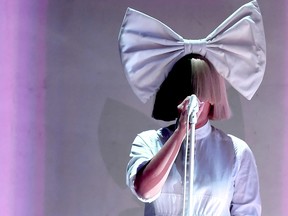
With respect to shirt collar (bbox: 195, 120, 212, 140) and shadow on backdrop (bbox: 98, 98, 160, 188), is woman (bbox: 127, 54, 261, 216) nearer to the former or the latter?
shirt collar (bbox: 195, 120, 212, 140)

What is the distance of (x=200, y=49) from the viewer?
101 cm

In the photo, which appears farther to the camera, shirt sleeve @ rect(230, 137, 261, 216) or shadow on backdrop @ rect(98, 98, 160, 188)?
shadow on backdrop @ rect(98, 98, 160, 188)

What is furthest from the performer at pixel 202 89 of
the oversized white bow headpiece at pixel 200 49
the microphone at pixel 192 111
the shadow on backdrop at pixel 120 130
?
the shadow on backdrop at pixel 120 130

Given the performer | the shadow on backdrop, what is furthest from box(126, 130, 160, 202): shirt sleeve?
the shadow on backdrop

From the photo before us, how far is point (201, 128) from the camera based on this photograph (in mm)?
1024

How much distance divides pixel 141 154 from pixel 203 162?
12cm

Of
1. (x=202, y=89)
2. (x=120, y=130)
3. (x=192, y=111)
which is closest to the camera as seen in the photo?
(x=192, y=111)

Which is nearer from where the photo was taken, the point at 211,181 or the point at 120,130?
the point at 211,181

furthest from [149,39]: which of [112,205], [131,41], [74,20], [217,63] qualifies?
[112,205]

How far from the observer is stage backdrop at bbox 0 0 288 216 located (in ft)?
4.47

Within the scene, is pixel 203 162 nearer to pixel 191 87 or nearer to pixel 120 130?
pixel 191 87

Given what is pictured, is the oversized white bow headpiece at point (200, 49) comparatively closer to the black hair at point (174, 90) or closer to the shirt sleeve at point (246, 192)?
the black hair at point (174, 90)

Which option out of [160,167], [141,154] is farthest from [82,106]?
[160,167]

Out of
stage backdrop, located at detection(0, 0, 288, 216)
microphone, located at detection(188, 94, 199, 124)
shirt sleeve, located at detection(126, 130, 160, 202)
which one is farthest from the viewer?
stage backdrop, located at detection(0, 0, 288, 216)
